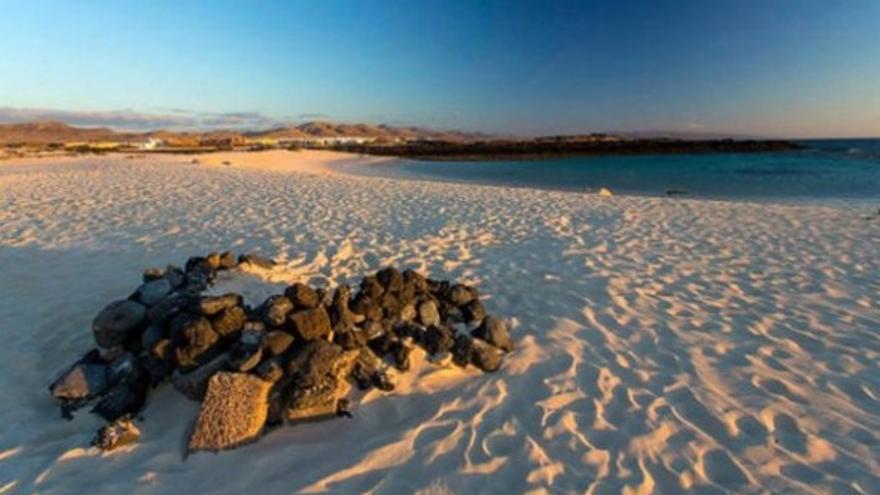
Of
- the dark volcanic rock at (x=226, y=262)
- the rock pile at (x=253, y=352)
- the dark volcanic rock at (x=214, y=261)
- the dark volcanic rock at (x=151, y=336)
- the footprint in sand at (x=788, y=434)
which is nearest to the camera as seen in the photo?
the footprint in sand at (x=788, y=434)

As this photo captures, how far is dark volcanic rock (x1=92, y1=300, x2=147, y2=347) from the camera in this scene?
14.2 feet

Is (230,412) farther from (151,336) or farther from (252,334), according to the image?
(151,336)

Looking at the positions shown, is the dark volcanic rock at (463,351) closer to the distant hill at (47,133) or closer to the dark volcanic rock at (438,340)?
the dark volcanic rock at (438,340)

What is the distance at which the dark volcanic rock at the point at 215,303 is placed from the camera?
163 inches

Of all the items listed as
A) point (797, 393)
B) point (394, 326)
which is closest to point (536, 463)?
point (394, 326)

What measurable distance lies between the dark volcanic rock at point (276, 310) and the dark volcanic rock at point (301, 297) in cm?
5

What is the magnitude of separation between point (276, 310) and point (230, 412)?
0.91 meters

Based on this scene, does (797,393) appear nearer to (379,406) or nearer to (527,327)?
(527,327)

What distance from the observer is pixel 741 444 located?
340 centimetres

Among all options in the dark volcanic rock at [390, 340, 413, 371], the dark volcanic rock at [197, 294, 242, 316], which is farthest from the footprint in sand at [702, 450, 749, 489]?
the dark volcanic rock at [197, 294, 242, 316]

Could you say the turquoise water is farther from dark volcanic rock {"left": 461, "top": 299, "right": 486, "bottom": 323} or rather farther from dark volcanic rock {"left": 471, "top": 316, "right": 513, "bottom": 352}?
dark volcanic rock {"left": 471, "top": 316, "right": 513, "bottom": 352}

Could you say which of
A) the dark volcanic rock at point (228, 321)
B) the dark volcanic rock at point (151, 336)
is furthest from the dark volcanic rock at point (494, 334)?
→ the dark volcanic rock at point (151, 336)

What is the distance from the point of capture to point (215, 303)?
13.7ft

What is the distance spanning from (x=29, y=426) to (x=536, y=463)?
11.0ft
